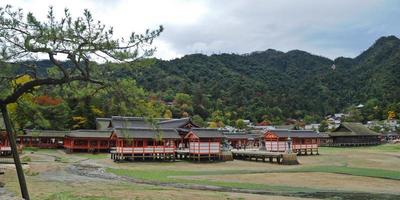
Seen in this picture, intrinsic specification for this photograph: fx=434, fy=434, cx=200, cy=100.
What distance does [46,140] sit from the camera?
209ft

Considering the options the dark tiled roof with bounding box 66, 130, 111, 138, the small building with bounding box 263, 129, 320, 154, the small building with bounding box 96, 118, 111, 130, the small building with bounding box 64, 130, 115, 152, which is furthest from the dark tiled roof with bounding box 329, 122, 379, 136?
the dark tiled roof with bounding box 66, 130, 111, 138

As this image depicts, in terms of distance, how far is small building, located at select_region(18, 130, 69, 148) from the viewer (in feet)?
203

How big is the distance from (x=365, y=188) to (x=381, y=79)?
144377 millimetres

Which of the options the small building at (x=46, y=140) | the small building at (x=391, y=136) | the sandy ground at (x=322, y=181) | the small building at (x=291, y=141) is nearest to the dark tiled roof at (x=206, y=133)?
the sandy ground at (x=322, y=181)

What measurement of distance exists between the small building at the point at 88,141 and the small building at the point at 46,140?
3.68 m

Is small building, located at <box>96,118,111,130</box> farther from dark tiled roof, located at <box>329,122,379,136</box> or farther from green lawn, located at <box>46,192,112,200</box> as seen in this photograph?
green lawn, located at <box>46,192,112,200</box>

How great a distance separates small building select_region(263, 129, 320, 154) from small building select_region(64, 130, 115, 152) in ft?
74.5

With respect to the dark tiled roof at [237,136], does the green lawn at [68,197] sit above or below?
below

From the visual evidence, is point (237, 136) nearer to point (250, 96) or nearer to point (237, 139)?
point (237, 139)

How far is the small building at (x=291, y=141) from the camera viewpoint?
62031mm

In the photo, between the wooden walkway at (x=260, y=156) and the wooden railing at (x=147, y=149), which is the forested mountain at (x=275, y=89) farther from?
the wooden railing at (x=147, y=149)

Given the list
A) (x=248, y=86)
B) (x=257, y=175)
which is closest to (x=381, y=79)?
(x=248, y=86)

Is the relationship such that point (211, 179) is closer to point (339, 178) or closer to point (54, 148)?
point (339, 178)

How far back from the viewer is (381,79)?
159125 mm
